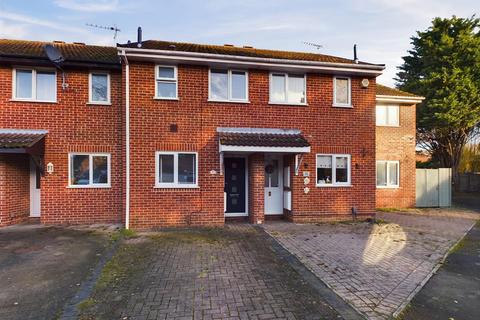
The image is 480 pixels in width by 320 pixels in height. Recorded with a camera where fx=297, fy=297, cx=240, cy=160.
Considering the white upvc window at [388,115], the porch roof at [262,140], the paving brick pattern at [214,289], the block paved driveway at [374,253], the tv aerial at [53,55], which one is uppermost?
the tv aerial at [53,55]

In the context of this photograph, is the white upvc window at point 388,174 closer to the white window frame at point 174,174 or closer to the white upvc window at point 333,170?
the white upvc window at point 333,170

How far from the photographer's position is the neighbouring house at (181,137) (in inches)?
361

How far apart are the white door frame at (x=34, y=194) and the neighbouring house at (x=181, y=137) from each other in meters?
0.03

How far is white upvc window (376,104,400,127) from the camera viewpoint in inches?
559

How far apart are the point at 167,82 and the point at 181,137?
1.81m

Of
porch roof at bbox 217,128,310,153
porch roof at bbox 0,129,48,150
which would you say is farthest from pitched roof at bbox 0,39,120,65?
porch roof at bbox 217,128,310,153

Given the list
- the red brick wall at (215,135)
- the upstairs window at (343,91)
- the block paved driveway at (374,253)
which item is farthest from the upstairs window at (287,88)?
the block paved driveway at (374,253)

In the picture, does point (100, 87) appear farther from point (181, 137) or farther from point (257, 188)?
point (257, 188)

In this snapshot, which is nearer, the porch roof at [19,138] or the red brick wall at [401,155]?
the porch roof at [19,138]

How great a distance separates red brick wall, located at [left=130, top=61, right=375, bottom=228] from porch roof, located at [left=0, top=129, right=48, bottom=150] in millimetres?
2813

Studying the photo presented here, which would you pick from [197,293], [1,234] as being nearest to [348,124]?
[197,293]

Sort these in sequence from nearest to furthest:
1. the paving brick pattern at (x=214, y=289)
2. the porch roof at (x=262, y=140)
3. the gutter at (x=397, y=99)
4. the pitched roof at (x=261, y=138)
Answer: the paving brick pattern at (x=214, y=289) → the porch roof at (x=262, y=140) → the pitched roof at (x=261, y=138) → the gutter at (x=397, y=99)

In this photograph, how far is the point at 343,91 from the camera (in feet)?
34.9

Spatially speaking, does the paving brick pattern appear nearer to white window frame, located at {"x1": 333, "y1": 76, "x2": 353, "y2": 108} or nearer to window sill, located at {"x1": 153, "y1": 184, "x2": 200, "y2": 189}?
window sill, located at {"x1": 153, "y1": 184, "x2": 200, "y2": 189}
